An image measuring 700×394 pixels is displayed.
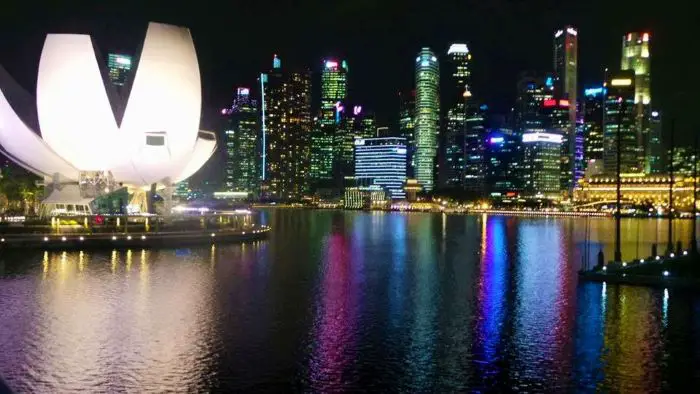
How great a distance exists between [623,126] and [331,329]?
519ft

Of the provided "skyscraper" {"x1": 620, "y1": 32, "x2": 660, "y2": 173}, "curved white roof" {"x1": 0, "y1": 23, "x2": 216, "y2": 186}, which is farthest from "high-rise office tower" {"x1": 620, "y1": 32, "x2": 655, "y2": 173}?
"curved white roof" {"x1": 0, "y1": 23, "x2": 216, "y2": 186}

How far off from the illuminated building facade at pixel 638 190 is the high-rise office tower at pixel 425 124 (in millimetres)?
42825

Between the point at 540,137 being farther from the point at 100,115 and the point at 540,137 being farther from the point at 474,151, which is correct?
the point at 100,115

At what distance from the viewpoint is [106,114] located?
3353 centimetres

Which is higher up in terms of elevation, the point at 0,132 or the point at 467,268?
the point at 0,132

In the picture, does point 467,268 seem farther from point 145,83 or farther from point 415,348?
point 145,83

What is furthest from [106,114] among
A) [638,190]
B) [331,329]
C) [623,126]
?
[623,126]

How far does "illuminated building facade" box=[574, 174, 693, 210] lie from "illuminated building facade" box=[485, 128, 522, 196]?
13952 millimetres

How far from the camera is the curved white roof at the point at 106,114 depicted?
32938 millimetres

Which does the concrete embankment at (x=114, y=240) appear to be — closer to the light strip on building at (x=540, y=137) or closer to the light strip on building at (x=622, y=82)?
the light strip on building at (x=540, y=137)

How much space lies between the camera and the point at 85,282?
19.2 metres

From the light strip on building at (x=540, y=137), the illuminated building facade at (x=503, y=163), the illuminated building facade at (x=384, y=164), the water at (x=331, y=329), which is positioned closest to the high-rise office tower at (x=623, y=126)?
the light strip on building at (x=540, y=137)

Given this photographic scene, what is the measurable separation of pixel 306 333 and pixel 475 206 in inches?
5171

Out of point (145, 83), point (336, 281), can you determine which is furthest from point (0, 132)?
point (336, 281)
